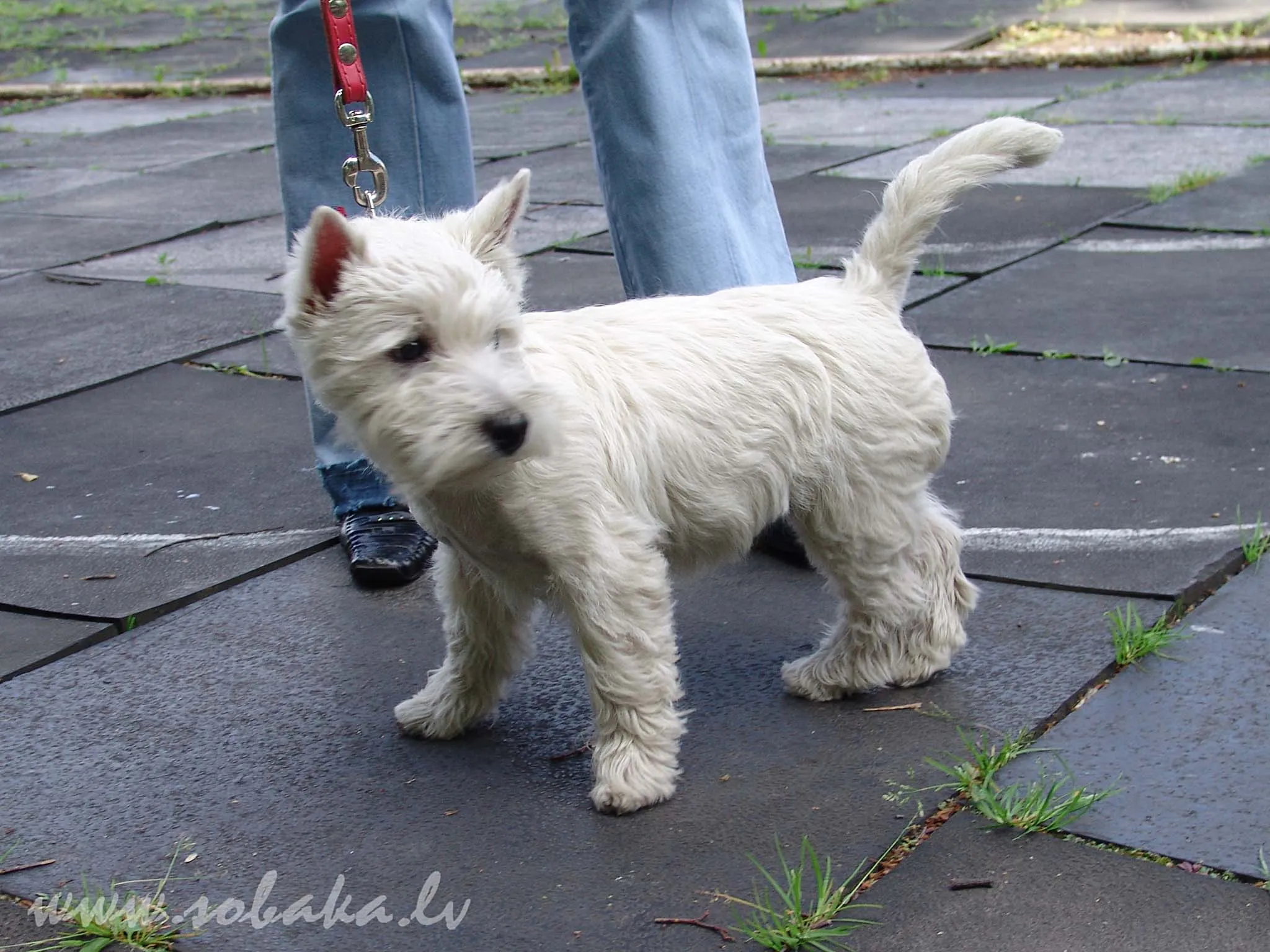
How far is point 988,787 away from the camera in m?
2.81

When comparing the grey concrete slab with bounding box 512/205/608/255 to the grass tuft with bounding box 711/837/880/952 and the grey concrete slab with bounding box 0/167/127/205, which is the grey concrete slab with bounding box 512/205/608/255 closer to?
the grey concrete slab with bounding box 0/167/127/205

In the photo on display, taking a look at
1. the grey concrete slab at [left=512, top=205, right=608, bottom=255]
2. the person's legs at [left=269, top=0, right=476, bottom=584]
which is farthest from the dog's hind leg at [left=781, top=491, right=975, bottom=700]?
the grey concrete slab at [left=512, top=205, right=608, bottom=255]

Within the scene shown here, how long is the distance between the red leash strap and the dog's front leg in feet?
4.41

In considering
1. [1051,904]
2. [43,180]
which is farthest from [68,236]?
[1051,904]

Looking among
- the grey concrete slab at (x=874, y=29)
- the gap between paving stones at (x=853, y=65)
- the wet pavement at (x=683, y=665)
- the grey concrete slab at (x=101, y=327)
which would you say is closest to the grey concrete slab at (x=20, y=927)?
the wet pavement at (x=683, y=665)

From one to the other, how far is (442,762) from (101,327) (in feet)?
12.8

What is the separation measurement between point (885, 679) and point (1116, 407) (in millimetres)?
1950

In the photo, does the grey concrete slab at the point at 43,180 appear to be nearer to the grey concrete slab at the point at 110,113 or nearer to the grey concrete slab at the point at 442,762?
the grey concrete slab at the point at 110,113

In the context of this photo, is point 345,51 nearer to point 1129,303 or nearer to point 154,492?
point 154,492

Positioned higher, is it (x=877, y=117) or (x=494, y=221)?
(x=494, y=221)

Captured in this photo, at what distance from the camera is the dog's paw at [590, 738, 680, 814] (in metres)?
2.86

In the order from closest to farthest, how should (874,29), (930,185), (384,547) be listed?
(930,185), (384,547), (874,29)

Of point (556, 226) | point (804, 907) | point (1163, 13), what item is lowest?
point (804, 907)

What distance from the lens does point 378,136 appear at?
4.09 m
